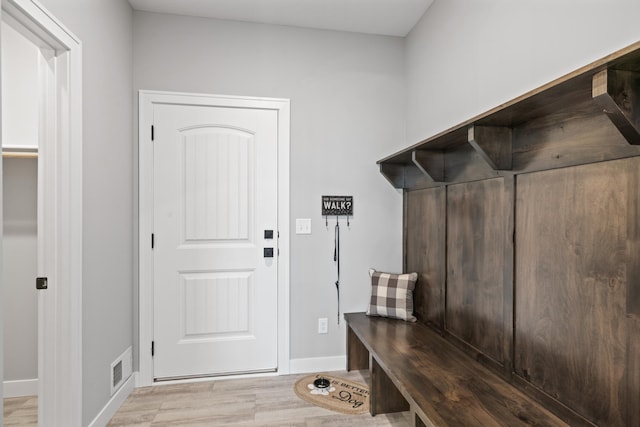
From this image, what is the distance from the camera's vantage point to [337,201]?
278 centimetres

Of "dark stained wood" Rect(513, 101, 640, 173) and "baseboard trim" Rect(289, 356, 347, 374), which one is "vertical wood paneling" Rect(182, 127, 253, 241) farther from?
"dark stained wood" Rect(513, 101, 640, 173)

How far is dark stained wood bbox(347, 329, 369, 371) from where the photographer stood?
2.71 metres

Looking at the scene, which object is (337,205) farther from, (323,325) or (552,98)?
(552,98)

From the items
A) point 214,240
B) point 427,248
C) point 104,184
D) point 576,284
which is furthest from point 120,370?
point 576,284

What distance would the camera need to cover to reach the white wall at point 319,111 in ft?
8.45

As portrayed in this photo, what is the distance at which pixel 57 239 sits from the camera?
5.51ft

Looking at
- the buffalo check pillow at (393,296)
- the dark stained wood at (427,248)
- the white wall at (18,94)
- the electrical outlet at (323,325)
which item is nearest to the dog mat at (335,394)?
the electrical outlet at (323,325)

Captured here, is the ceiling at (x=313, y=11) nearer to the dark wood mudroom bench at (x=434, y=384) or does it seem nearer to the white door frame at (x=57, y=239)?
the white door frame at (x=57, y=239)

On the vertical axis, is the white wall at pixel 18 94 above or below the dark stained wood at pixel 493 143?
above

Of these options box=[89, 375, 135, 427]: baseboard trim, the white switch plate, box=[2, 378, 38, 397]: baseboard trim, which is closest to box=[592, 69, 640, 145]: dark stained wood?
the white switch plate

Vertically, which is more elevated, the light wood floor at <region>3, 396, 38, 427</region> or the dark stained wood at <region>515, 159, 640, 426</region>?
the dark stained wood at <region>515, 159, 640, 426</region>

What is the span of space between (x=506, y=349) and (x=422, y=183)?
1261mm

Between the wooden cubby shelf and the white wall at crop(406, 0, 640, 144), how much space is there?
0.62 ft

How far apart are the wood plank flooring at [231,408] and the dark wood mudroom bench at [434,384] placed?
1.04ft
